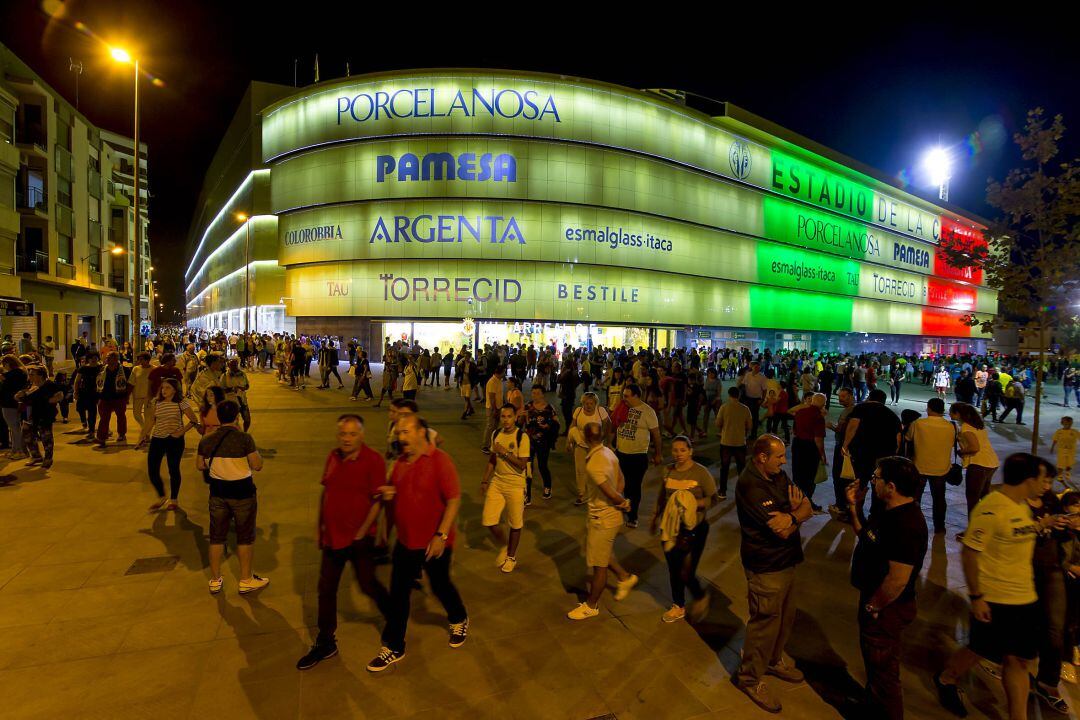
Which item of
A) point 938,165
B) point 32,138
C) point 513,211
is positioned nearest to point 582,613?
point 513,211

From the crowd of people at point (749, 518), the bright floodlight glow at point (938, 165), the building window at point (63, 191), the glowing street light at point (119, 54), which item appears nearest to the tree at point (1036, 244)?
the crowd of people at point (749, 518)

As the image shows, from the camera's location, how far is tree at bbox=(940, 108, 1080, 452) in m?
8.31

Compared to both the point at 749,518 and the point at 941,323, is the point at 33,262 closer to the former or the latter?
the point at 749,518

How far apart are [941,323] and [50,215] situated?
8444 centimetres

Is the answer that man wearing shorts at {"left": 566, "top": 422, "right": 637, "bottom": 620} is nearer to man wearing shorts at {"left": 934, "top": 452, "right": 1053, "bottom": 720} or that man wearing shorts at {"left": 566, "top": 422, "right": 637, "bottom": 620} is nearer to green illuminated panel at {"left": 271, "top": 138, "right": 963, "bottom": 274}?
man wearing shorts at {"left": 934, "top": 452, "right": 1053, "bottom": 720}

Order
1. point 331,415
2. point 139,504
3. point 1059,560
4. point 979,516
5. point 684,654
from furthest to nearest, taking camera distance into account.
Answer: point 331,415, point 139,504, point 684,654, point 1059,560, point 979,516

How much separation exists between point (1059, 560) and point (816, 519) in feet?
12.6

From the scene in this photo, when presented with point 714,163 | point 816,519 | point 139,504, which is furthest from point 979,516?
point 714,163

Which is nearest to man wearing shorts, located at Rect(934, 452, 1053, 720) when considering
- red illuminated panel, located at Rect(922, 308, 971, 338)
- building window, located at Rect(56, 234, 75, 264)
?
building window, located at Rect(56, 234, 75, 264)

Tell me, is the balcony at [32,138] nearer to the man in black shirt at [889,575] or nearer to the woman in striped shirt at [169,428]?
the woman in striped shirt at [169,428]

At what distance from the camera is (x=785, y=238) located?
4753 centimetres

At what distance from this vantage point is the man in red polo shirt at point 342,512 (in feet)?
12.8

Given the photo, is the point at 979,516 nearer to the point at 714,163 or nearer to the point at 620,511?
the point at 620,511

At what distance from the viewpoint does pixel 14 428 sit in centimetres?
→ 901
